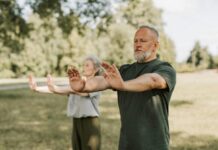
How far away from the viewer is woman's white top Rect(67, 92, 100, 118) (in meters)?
6.99

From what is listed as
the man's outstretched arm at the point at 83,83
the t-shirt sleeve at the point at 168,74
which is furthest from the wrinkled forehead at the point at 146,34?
the man's outstretched arm at the point at 83,83

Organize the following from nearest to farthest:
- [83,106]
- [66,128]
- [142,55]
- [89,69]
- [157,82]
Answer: [157,82], [142,55], [89,69], [83,106], [66,128]

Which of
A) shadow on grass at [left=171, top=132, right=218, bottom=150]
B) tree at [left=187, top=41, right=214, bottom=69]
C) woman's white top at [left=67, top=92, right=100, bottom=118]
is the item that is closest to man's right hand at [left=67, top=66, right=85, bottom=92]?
woman's white top at [left=67, top=92, right=100, bottom=118]

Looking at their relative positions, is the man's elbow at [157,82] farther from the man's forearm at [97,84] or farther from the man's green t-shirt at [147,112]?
the man's forearm at [97,84]

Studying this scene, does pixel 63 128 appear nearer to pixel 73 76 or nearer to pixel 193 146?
pixel 193 146

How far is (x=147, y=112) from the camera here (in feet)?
13.0

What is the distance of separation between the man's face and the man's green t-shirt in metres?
0.07

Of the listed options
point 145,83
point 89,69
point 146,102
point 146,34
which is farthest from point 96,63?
point 145,83

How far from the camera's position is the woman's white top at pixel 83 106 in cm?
699

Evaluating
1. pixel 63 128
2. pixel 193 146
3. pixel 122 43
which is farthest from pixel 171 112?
pixel 122 43

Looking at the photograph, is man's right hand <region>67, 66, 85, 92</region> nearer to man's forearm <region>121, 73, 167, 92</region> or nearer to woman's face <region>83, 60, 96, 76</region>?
Answer: man's forearm <region>121, 73, 167, 92</region>

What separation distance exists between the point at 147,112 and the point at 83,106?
314cm

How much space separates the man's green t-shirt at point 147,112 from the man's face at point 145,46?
0.07 metres

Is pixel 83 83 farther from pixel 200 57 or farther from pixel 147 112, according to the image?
pixel 200 57
